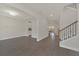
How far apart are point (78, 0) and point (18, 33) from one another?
8430mm

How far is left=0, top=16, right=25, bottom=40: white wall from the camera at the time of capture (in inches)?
289

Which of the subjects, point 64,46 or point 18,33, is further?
point 18,33

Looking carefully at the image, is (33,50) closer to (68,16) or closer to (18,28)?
(68,16)

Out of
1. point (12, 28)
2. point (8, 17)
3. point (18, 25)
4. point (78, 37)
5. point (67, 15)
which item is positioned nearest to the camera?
point (78, 37)

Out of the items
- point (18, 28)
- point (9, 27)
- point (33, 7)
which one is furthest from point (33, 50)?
point (18, 28)

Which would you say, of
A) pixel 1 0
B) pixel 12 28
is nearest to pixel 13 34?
pixel 12 28

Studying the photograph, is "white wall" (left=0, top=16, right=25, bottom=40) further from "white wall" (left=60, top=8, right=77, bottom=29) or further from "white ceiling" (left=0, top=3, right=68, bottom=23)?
"white wall" (left=60, top=8, right=77, bottom=29)

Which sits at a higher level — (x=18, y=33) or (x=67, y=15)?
(x=67, y=15)

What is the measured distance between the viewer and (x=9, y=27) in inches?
325

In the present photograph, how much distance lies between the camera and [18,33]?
10.1 meters

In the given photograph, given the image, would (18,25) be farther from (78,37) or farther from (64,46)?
(78,37)

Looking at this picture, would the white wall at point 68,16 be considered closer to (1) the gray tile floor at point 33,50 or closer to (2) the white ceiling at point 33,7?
(2) the white ceiling at point 33,7

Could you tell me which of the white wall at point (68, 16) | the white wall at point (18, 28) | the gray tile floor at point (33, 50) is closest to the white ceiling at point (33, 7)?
the white wall at point (68, 16)

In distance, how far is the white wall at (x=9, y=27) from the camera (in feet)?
24.1
